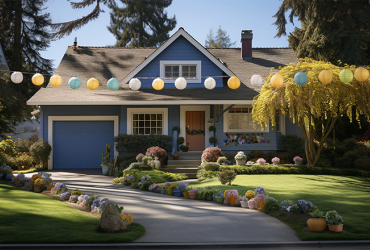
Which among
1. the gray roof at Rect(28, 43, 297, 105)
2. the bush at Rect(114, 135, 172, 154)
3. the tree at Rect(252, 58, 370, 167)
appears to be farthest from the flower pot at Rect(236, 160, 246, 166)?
the bush at Rect(114, 135, 172, 154)

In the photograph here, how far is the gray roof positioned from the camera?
15328 mm

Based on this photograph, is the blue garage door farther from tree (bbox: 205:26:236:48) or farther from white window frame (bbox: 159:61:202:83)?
tree (bbox: 205:26:236:48)

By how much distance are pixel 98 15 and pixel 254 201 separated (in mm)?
21400

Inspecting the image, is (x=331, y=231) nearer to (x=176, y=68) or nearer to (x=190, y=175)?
(x=190, y=175)

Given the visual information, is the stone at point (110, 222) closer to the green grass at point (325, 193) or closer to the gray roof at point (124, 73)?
the green grass at point (325, 193)

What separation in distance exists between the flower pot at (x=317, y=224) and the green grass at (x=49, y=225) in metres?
2.84

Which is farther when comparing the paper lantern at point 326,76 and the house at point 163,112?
the house at point 163,112

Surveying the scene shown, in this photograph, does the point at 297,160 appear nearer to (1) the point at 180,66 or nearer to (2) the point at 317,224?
(1) the point at 180,66

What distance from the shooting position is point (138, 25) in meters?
31.6

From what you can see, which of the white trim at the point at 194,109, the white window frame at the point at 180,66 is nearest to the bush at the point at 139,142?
the white trim at the point at 194,109

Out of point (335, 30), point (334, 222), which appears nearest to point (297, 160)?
point (334, 222)

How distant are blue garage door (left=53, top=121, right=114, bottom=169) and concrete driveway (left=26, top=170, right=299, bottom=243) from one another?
7.16 m

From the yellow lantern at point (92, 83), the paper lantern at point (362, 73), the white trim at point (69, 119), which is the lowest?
the white trim at point (69, 119)

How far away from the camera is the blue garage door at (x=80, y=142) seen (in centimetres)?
1639
